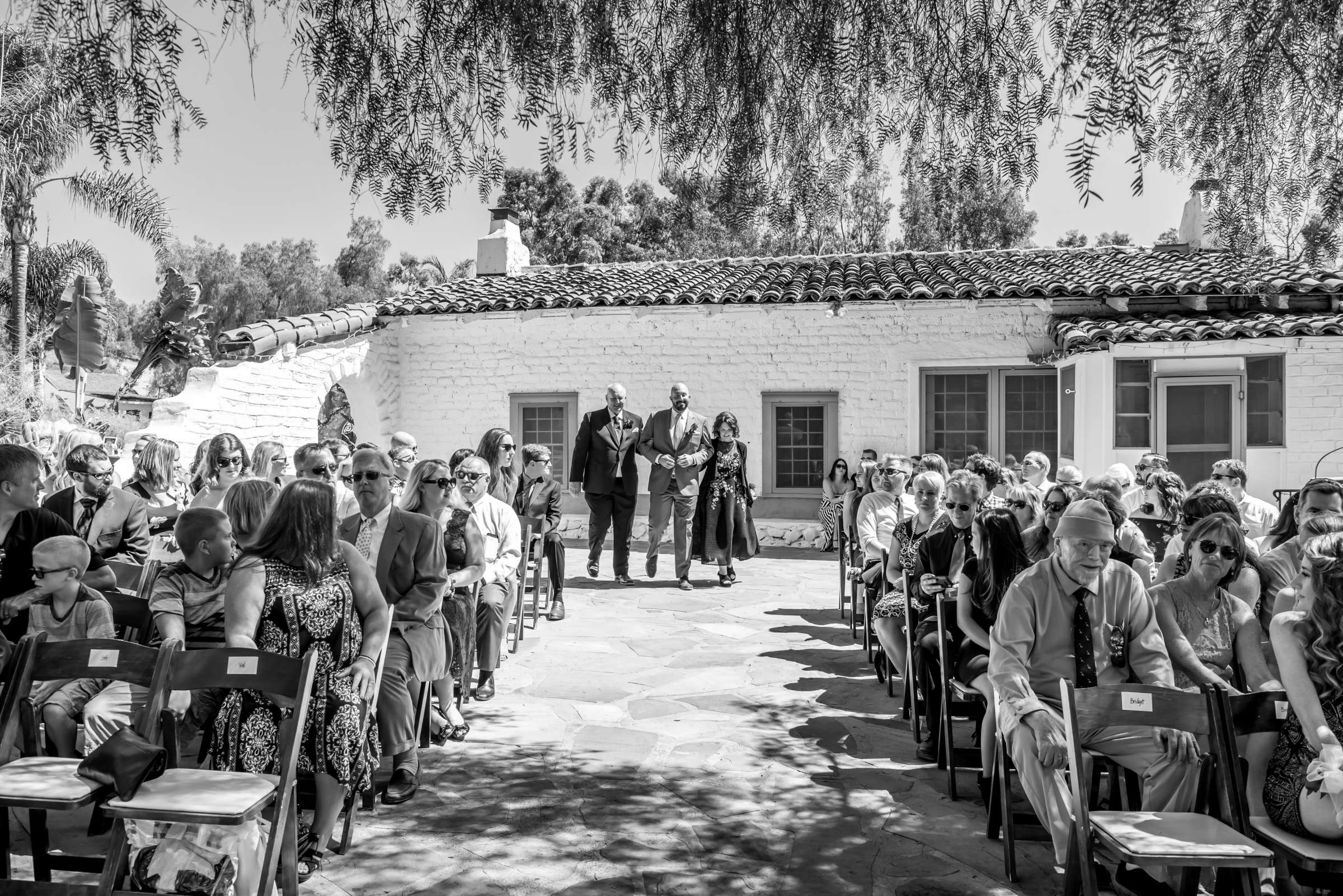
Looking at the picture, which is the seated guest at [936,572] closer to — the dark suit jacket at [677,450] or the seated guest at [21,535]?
the seated guest at [21,535]

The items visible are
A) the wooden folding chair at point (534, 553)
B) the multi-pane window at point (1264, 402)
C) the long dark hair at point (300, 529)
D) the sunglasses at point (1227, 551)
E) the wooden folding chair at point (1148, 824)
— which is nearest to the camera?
the wooden folding chair at point (1148, 824)

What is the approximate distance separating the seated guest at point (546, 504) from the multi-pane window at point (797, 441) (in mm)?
6467

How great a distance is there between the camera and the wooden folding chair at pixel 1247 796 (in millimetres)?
2938

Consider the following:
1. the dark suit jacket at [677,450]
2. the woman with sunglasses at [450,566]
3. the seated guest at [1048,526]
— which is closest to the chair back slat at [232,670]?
the woman with sunglasses at [450,566]

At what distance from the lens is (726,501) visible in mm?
10734

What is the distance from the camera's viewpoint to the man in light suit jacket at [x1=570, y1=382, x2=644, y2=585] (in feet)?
34.9

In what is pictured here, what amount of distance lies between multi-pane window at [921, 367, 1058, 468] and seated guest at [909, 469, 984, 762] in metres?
8.58

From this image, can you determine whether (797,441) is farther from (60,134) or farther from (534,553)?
(60,134)

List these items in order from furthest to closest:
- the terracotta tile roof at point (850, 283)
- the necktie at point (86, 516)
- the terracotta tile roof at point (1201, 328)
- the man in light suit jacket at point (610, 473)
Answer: the terracotta tile roof at point (850, 283) < the terracotta tile roof at point (1201, 328) < the man in light suit jacket at point (610, 473) < the necktie at point (86, 516)

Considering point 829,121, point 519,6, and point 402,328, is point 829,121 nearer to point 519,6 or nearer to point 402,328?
point 519,6

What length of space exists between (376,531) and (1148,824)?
342cm

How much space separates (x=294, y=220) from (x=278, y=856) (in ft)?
9.36

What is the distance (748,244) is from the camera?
4203 millimetres

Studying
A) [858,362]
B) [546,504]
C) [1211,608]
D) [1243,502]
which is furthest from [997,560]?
[858,362]
